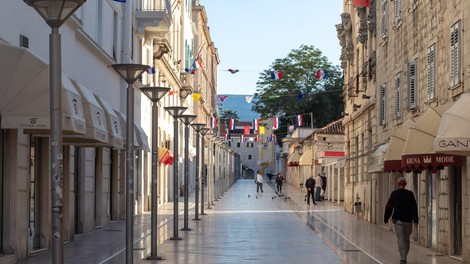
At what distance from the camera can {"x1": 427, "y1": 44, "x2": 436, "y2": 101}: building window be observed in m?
22.1

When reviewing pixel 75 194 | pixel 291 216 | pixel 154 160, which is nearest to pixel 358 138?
pixel 291 216

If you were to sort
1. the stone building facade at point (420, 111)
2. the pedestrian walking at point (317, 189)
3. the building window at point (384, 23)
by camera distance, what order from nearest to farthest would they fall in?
1. the stone building facade at point (420, 111)
2. the building window at point (384, 23)
3. the pedestrian walking at point (317, 189)

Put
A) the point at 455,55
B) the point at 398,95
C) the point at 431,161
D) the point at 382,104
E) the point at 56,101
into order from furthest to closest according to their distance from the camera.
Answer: the point at 382,104 < the point at 398,95 < the point at 431,161 < the point at 455,55 < the point at 56,101

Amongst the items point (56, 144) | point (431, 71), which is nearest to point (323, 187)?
point (431, 71)

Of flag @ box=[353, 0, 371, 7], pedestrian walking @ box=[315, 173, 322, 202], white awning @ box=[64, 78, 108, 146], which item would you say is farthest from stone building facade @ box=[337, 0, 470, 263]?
pedestrian walking @ box=[315, 173, 322, 202]

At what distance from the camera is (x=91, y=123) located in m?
21.3

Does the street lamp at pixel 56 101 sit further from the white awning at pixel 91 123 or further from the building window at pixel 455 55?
the building window at pixel 455 55

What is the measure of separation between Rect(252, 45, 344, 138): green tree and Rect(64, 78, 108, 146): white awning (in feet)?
223

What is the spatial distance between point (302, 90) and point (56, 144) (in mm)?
82582

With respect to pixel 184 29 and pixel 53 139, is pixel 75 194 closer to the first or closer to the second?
pixel 53 139

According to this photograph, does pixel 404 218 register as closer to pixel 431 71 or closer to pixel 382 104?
pixel 431 71

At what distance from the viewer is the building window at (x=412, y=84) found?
81.5ft

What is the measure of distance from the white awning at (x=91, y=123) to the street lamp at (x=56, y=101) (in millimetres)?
10143

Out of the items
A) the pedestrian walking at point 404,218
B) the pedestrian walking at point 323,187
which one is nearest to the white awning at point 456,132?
the pedestrian walking at point 404,218
